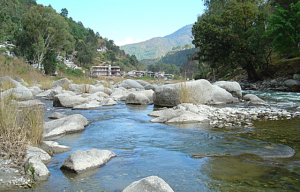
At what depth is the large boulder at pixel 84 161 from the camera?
3191 millimetres

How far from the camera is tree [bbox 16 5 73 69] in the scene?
3562cm

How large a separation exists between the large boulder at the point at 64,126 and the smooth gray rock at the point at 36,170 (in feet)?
6.98

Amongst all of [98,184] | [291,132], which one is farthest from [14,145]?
[291,132]

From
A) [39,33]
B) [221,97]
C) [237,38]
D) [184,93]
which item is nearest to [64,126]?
[184,93]

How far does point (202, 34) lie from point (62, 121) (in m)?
23.2

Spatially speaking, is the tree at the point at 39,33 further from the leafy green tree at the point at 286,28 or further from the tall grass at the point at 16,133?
the tall grass at the point at 16,133

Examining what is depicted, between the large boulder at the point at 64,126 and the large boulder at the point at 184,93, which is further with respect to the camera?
the large boulder at the point at 184,93

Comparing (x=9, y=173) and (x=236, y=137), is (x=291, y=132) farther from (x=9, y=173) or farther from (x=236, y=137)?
(x=9, y=173)

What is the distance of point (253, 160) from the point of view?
363 centimetres

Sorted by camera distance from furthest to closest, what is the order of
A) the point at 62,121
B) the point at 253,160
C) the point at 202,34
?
the point at 202,34 < the point at 62,121 < the point at 253,160

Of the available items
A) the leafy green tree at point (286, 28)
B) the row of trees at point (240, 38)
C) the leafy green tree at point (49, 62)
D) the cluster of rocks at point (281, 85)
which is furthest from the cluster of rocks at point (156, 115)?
the leafy green tree at point (49, 62)

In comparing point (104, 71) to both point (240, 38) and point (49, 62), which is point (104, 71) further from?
point (240, 38)

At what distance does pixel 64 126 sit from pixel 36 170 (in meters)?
2.66

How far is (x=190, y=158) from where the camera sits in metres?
3.77
